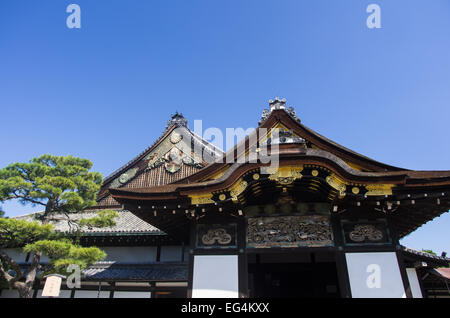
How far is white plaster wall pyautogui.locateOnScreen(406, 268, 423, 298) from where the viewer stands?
10.4 metres

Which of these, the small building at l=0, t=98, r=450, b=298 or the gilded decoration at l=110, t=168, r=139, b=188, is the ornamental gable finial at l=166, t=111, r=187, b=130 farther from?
the small building at l=0, t=98, r=450, b=298

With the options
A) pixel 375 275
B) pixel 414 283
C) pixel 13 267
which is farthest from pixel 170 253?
pixel 414 283

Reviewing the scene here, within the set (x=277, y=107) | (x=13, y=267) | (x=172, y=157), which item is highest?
(x=172, y=157)

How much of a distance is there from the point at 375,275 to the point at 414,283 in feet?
13.9

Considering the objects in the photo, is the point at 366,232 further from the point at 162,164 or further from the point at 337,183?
the point at 162,164

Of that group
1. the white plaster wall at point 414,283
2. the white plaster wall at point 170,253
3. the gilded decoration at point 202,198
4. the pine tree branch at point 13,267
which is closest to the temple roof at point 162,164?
the white plaster wall at point 170,253

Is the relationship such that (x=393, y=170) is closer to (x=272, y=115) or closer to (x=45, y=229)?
(x=272, y=115)

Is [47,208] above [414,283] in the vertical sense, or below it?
above

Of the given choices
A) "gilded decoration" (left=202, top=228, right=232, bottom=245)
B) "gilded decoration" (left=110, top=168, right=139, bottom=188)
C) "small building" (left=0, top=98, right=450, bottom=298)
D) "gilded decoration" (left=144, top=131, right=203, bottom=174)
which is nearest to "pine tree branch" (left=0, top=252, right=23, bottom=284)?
"small building" (left=0, top=98, right=450, bottom=298)

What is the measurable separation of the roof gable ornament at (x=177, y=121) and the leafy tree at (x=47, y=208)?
7733 mm

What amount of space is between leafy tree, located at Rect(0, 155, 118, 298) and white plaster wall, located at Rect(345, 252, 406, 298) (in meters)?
8.55

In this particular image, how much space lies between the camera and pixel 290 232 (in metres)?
8.69

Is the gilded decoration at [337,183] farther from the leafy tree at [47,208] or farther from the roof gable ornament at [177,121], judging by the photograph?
the roof gable ornament at [177,121]
